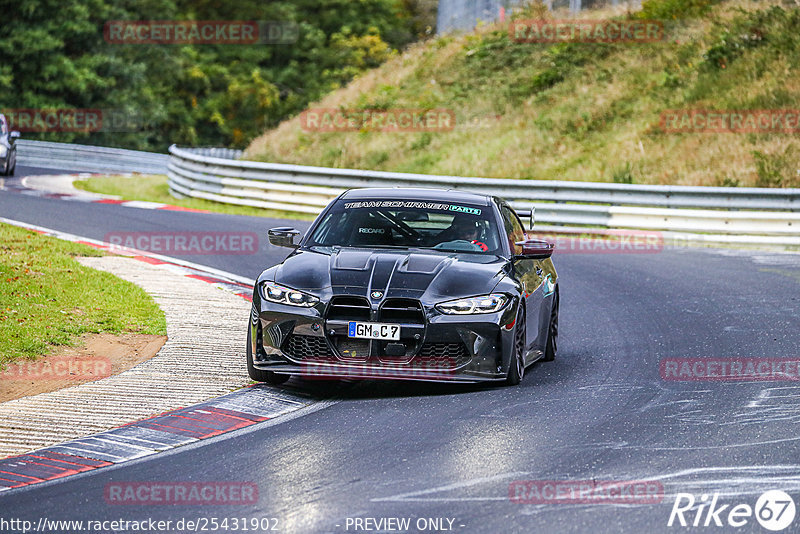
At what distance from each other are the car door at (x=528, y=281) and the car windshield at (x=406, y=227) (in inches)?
8.8

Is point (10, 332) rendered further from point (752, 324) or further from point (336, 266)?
point (752, 324)

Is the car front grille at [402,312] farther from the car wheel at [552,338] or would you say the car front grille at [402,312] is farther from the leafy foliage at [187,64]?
the leafy foliage at [187,64]

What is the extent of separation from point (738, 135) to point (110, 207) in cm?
1371

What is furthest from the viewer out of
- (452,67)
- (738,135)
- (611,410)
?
(452,67)

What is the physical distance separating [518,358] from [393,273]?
1.17m

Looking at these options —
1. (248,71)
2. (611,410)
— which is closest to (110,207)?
(611,410)

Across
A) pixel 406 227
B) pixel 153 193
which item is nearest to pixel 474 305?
pixel 406 227

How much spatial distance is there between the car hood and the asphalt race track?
0.79 meters

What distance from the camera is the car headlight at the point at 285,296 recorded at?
8.62 meters

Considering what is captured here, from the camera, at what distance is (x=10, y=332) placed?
1038 cm

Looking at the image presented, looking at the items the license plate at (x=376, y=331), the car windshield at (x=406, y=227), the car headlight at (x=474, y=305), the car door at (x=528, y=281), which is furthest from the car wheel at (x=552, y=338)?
the license plate at (x=376, y=331)

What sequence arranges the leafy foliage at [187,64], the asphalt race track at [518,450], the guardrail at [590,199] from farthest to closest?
the leafy foliage at [187,64] → the guardrail at [590,199] → the asphalt race track at [518,450]

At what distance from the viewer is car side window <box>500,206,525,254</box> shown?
9976 millimetres

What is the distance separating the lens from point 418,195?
10.3 m
